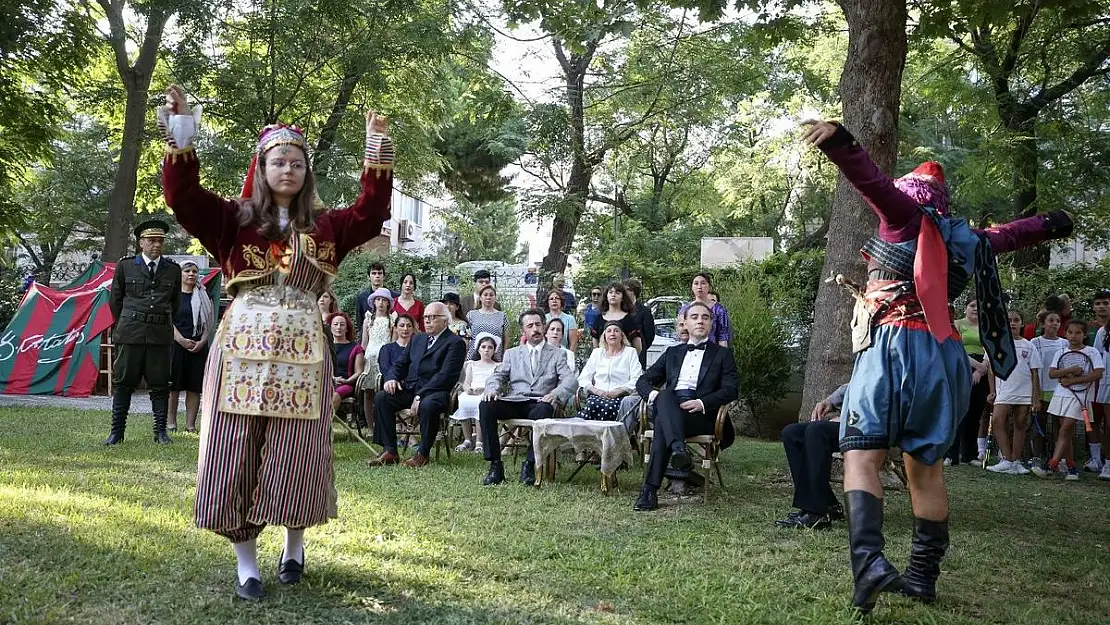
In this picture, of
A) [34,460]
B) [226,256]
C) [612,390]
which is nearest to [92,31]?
[34,460]

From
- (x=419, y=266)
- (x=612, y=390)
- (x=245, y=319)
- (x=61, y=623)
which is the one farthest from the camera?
(x=419, y=266)

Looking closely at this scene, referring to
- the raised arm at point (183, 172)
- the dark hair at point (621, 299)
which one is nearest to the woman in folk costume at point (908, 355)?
the raised arm at point (183, 172)

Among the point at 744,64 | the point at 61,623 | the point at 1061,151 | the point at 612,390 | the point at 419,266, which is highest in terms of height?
the point at 744,64

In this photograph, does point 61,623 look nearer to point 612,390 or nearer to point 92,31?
point 612,390

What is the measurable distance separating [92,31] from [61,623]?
14114mm

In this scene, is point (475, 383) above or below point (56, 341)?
below

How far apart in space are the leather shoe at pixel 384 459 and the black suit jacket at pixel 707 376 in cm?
231

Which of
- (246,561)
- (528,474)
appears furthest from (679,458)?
(246,561)

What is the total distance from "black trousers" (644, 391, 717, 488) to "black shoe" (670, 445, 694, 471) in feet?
0.09

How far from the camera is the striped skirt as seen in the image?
3.93m

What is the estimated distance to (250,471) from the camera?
4.01 meters

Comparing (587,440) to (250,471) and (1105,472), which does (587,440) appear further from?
(1105,472)

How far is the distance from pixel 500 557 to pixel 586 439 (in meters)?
2.82

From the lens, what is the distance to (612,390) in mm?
8547
